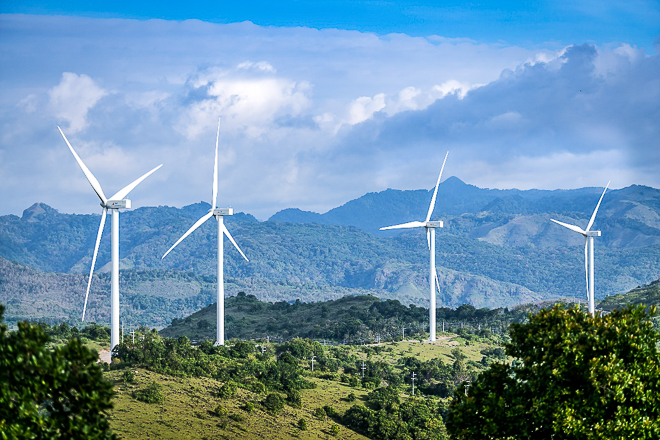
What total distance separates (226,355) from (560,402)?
219 feet

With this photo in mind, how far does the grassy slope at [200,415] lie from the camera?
55.0m

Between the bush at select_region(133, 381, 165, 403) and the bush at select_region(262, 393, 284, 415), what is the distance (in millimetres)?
9021

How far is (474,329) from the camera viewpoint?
519 ft

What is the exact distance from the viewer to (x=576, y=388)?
27578 millimetres

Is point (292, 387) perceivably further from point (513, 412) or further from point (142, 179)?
point (513, 412)

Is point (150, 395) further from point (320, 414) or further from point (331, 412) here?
point (331, 412)

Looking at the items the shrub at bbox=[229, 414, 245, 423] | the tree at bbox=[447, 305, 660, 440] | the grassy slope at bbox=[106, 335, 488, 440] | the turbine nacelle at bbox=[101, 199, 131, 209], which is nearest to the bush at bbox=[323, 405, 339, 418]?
the grassy slope at bbox=[106, 335, 488, 440]

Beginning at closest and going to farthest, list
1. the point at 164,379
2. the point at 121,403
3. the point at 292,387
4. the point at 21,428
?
the point at 21,428 < the point at 121,403 < the point at 164,379 < the point at 292,387

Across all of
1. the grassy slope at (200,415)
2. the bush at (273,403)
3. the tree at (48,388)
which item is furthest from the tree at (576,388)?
the bush at (273,403)

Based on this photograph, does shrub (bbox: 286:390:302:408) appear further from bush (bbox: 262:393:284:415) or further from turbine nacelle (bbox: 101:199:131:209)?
turbine nacelle (bbox: 101:199:131:209)

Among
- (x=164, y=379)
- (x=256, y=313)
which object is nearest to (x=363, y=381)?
(x=164, y=379)

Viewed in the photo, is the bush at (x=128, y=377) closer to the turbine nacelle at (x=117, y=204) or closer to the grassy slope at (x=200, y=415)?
the grassy slope at (x=200, y=415)

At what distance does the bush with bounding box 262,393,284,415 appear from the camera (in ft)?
215

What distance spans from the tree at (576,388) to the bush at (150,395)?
117 ft
